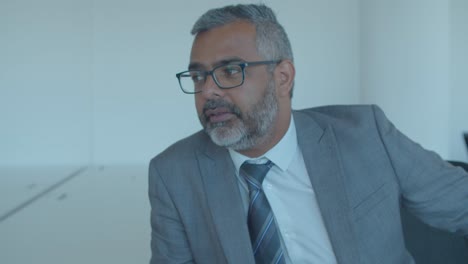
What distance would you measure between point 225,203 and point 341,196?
35 cm

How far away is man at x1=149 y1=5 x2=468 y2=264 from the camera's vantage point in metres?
1.16

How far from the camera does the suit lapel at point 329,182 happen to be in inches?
45.5

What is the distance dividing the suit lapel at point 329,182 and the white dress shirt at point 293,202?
0.14ft

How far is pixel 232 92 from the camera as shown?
1.15 metres

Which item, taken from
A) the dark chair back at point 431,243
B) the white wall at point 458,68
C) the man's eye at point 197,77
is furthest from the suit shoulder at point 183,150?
the white wall at point 458,68

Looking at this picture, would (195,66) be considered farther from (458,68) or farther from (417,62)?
(458,68)

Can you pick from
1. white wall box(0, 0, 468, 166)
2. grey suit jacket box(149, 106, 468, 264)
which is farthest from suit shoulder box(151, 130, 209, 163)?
white wall box(0, 0, 468, 166)

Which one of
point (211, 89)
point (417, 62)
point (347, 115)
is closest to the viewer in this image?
point (211, 89)

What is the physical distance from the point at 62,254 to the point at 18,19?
2375mm

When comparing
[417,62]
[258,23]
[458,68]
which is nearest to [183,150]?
[258,23]

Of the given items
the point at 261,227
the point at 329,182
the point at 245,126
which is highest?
the point at 245,126

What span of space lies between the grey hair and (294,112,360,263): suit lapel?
28cm

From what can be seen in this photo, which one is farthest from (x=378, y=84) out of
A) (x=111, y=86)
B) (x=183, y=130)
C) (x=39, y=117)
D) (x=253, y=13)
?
(x=39, y=117)

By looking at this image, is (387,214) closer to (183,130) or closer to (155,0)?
(183,130)
